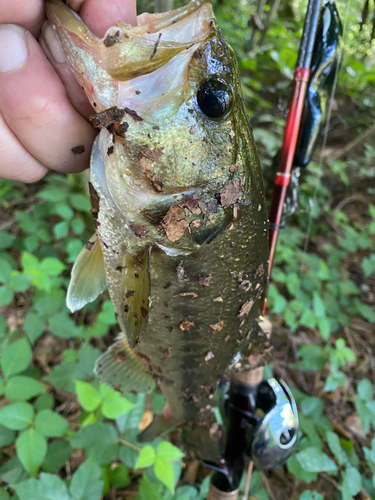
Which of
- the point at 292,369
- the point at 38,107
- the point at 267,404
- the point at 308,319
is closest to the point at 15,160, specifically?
the point at 38,107

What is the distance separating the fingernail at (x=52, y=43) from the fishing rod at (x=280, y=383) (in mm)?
900

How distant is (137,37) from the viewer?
80 centimetres

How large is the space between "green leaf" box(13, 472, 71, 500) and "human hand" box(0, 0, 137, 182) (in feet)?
3.70

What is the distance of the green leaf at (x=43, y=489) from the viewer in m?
1.14

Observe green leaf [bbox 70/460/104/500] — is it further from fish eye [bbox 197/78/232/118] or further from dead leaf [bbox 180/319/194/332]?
fish eye [bbox 197/78/232/118]

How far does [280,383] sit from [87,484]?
2.82 feet

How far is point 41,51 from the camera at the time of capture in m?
0.87

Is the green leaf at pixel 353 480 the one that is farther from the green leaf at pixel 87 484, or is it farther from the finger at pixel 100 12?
the finger at pixel 100 12

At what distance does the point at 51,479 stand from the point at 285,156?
1.58m

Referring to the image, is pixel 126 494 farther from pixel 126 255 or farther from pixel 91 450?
pixel 126 255

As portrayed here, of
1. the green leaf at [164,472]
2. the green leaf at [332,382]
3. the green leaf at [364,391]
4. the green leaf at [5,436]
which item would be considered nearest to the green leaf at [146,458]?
the green leaf at [164,472]

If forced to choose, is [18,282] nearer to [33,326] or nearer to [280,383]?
[33,326]

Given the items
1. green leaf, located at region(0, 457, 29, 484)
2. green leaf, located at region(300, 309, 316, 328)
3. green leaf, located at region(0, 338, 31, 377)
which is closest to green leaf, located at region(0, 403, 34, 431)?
green leaf, located at region(0, 338, 31, 377)

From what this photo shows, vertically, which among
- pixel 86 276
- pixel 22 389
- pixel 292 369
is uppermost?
pixel 86 276
